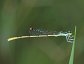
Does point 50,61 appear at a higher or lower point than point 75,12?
lower

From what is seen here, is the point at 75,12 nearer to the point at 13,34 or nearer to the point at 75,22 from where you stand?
the point at 75,22

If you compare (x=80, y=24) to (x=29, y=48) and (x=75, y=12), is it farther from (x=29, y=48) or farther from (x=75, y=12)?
(x=29, y=48)

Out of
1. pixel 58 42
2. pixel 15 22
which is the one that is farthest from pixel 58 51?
pixel 15 22

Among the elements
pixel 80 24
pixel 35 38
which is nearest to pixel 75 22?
pixel 80 24

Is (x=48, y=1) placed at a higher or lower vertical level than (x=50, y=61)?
higher
